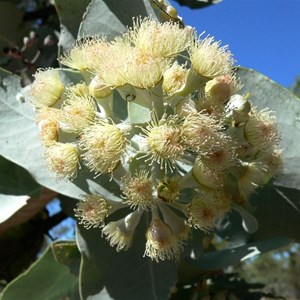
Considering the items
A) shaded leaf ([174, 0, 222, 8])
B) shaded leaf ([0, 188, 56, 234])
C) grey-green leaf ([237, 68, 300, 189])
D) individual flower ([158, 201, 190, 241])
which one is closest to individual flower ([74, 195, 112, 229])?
individual flower ([158, 201, 190, 241])

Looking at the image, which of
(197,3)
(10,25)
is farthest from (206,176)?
(10,25)

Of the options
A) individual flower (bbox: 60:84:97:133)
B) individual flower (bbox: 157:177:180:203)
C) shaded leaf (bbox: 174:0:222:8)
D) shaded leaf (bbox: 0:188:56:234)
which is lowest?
shaded leaf (bbox: 0:188:56:234)

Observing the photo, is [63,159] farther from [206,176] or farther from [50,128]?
[206,176]

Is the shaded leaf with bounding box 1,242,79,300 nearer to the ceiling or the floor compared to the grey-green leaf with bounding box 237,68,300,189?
nearer to the floor

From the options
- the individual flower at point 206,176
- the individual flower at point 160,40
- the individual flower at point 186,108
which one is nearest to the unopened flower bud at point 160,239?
the individual flower at point 206,176

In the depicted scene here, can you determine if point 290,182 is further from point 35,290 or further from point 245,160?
point 35,290

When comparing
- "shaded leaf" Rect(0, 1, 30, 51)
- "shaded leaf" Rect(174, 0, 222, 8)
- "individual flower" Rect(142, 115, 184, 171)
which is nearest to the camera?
"individual flower" Rect(142, 115, 184, 171)

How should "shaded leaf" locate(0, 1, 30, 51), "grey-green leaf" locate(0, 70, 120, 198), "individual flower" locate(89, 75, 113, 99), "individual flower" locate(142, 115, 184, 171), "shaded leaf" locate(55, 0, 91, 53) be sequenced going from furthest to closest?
"shaded leaf" locate(0, 1, 30, 51) → "shaded leaf" locate(55, 0, 91, 53) → "grey-green leaf" locate(0, 70, 120, 198) → "individual flower" locate(89, 75, 113, 99) → "individual flower" locate(142, 115, 184, 171)

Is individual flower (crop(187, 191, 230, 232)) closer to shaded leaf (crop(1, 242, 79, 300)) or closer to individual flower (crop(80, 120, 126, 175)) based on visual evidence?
individual flower (crop(80, 120, 126, 175))

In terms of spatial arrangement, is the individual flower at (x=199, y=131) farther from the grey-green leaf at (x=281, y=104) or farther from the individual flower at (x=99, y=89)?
the grey-green leaf at (x=281, y=104)
